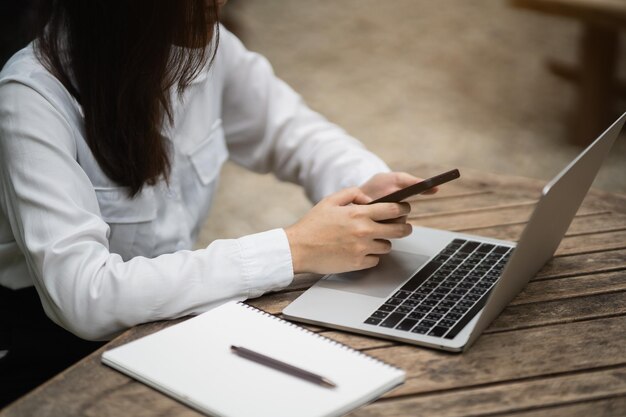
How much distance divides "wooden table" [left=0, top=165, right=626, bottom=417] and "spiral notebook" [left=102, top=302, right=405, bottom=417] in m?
0.02

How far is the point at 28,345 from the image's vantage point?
1.34 meters

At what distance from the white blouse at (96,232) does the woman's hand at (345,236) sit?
0.09ft

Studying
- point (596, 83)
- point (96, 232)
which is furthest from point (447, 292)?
point (596, 83)

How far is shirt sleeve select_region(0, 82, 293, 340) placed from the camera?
1.14 m

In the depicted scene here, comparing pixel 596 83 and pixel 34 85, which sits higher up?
pixel 34 85

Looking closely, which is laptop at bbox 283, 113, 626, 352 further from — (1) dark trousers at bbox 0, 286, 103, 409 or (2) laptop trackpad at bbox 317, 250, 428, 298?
(1) dark trousers at bbox 0, 286, 103, 409

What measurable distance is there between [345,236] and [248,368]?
11.4 inches

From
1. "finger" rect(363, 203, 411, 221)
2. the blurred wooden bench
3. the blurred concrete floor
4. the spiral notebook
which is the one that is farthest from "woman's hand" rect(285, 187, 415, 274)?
the blurred wooden bench

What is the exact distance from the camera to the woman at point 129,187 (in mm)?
1153

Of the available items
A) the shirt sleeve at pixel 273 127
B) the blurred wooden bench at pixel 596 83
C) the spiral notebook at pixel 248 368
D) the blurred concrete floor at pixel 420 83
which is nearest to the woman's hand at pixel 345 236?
the spiral notebook at pixel 248 368

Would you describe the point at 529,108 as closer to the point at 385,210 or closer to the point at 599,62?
the point at 599,62

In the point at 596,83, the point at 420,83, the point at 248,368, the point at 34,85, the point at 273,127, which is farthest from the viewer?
the point at 420,83

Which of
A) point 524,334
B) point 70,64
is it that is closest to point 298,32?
point 70,64

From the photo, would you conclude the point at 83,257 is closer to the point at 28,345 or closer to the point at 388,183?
the point at 28,345
